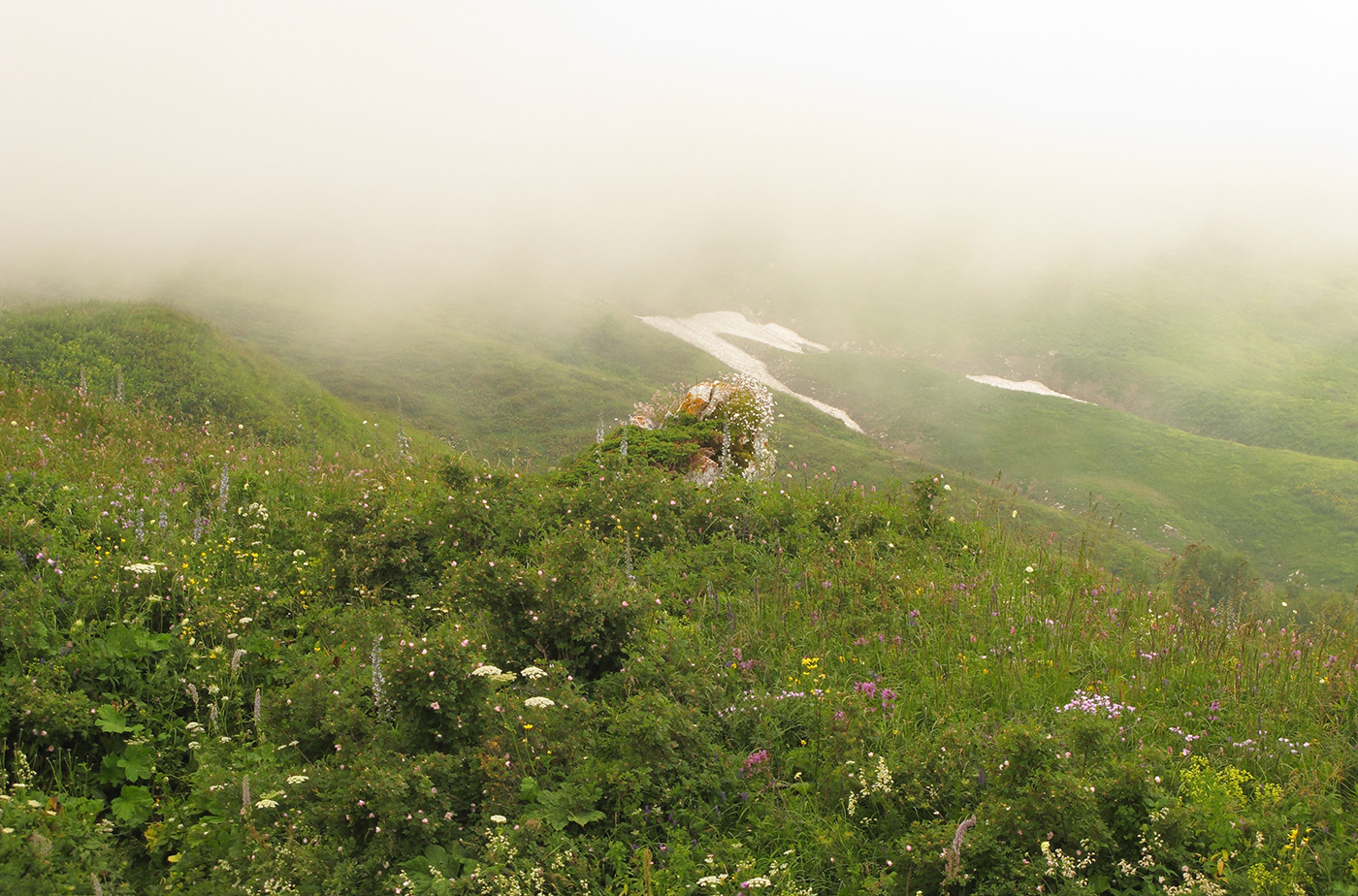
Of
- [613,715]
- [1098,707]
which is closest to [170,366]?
[613,715]

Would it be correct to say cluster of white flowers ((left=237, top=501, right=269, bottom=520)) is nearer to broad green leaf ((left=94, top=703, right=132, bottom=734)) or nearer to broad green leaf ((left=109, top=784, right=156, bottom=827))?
broad green leaf ((left=94, top=703, right=132, bottom=734))

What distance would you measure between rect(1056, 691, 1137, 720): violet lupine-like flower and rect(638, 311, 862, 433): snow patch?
3862 inches

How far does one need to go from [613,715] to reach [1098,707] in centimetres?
313

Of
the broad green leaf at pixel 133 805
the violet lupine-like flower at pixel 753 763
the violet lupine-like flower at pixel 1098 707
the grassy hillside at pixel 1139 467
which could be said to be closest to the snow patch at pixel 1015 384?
the grassy hillside at pixel 1139 467

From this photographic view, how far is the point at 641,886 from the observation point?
4.26 metres

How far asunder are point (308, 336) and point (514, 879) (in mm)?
72443

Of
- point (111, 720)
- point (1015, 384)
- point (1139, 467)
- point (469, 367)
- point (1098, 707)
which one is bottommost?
point (1139, 467)

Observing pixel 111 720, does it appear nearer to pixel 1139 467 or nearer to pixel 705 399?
pixel 705 399

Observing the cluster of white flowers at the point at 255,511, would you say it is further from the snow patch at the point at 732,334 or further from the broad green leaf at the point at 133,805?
the snow patch at the point at 732,334

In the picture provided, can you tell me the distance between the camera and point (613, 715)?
527cm

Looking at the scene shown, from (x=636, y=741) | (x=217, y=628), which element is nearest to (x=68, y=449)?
(x=217, y=628)

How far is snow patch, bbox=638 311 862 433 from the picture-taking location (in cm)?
11231

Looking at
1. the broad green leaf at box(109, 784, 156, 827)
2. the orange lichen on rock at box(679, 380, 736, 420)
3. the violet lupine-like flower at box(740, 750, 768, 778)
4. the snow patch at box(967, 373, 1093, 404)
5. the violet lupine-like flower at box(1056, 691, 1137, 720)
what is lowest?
the snow patch at box(967, 373, 1093, 404)

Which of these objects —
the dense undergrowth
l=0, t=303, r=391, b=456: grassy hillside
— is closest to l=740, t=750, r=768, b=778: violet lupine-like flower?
the dense undergrowth
